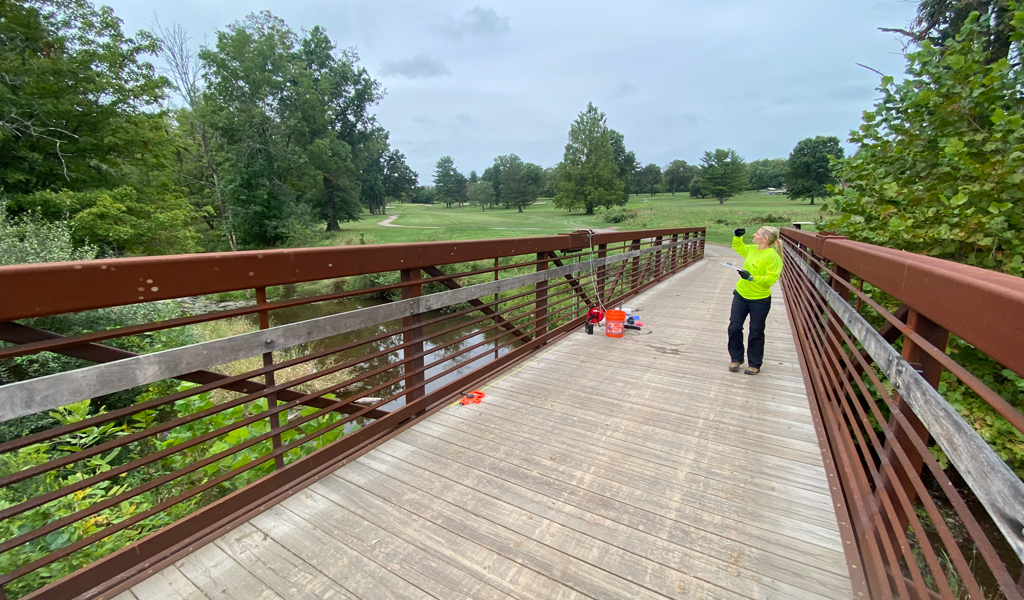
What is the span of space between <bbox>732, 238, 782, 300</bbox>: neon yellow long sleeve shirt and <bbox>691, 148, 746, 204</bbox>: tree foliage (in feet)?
253

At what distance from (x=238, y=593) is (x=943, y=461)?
542 centimetres

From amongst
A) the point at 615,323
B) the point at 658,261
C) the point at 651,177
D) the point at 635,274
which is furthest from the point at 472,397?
the point at 651,177

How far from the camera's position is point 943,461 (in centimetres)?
387

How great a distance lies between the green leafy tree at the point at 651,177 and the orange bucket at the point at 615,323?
107027mm

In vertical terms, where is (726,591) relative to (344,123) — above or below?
below

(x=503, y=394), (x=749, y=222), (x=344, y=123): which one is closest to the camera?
(x=503, y=394)

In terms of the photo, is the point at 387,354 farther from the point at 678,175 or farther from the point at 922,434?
the point at 678,175

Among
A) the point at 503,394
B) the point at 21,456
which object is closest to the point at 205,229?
the point at 21,456

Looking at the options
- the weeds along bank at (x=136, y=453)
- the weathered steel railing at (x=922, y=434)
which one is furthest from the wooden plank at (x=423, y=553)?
the weathered steel railing at (x=922, y=434)

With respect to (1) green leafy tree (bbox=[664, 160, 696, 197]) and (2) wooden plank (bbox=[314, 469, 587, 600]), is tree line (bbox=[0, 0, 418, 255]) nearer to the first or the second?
(2) wooden plank (bbox=[314, 469, 587, 600])

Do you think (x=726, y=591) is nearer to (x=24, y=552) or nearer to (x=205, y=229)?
(x=24, y=552)

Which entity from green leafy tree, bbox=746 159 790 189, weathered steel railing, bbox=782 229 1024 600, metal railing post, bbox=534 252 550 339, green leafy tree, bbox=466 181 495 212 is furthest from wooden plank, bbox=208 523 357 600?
green leafy tree, bbox=746 159 790 189

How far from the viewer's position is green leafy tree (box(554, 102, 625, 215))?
55.2 metres

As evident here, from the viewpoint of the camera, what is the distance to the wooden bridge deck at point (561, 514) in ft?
5.90
